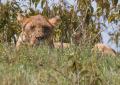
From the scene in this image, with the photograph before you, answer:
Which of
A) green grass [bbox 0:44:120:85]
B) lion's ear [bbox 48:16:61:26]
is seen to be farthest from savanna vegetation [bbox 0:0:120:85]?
lion's ear [bbox 48:16:61:26]

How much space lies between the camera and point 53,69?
4746 millimetres

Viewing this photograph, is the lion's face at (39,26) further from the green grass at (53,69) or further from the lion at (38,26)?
the green grass at (53,69)

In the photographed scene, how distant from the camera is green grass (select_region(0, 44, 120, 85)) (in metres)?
4.22

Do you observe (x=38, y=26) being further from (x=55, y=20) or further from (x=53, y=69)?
(x=53, y=69)

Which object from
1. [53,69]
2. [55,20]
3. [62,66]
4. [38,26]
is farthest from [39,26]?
[53,69]

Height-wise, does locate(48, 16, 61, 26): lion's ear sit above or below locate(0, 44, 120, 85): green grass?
above

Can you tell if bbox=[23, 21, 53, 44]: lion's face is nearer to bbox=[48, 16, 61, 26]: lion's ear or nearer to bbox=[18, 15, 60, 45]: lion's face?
bbox=[18, 15, 60, 45]: lion's face

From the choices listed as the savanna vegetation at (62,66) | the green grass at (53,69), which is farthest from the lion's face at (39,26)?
the green grass at (53,69)

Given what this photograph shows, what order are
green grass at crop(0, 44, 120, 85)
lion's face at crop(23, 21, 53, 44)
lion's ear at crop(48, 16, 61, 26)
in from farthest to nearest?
lion's ear at crop(48, 16, 61, 26)
lion's face at crop(23, 21, 53, 44)
green grass at crop(0, 44, 120, 85)

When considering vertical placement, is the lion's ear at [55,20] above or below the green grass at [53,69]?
above

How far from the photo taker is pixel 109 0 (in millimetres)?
8758

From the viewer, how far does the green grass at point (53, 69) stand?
4219mm

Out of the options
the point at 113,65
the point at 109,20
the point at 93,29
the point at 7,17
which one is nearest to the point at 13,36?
the point at 7,17

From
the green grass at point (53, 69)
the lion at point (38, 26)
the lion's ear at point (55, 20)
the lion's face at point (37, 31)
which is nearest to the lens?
A: the green grass at point (53, 69)
